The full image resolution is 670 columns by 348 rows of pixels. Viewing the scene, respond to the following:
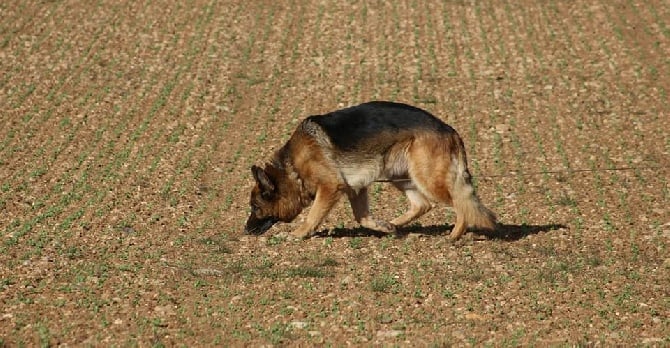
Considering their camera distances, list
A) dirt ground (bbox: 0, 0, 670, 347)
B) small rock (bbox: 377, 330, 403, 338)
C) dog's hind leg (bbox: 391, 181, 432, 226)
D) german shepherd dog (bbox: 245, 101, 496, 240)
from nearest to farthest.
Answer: small rock (bbox: 377, 330, 403, 338)
dirt ground (bbox: 0, 0, 670, 347)
german shepherd dog (bbox: 245, 101, 496, 240)
dog's hind leg (bbox: 391, 181, 432, 226)

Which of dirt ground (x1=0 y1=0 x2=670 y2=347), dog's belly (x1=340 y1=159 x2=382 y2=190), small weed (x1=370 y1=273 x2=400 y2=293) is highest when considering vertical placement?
dog's belly (x1=340 y1=159 x2=382 y2=190)

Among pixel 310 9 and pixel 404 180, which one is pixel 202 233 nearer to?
pixel 404 180

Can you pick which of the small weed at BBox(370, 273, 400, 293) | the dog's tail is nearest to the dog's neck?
the dog's tail

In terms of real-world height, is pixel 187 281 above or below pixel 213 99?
above

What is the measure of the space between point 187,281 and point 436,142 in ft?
11.0

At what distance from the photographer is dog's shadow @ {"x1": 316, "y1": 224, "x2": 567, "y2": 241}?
43.6 ft

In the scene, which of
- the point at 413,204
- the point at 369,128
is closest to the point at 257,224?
the point at 369,128

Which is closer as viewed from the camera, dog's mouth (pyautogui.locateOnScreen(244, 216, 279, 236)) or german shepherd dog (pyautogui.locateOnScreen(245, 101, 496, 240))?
german shepherd dog (pyautogui.locateOnScreen(245, 101, 496, 240))

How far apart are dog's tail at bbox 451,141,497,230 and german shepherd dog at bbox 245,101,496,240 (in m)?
0.01

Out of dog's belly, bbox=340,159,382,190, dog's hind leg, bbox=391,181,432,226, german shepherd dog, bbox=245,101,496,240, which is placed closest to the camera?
german shepherd dog, bbox=245,101,496,240

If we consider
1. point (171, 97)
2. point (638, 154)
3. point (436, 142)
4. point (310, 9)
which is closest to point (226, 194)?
point (436, 142)

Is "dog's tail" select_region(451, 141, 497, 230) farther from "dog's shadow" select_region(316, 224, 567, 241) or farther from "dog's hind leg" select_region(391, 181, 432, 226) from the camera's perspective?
"dog's hind leg" select_region(391, 181, 432, 226)

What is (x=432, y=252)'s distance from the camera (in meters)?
12.4

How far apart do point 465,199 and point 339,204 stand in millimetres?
3317
